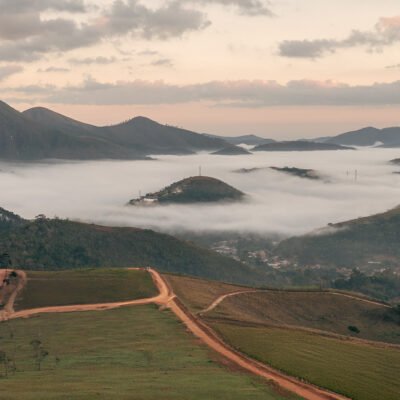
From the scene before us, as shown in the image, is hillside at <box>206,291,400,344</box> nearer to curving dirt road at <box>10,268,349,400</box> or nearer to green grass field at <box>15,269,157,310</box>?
curving dirt road at <box>10,268,349,400</box>

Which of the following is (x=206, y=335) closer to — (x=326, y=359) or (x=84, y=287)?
(x=326, y=359)

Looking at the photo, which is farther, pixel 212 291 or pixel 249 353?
pixel 212 291

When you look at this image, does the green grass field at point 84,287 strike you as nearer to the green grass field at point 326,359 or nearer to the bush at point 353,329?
the green grass field at point 326,359

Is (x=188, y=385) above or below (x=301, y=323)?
above

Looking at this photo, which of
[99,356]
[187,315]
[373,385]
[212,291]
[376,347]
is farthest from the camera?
[212,291]

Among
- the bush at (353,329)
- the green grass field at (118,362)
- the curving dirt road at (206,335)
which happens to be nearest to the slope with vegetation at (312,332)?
the bush at (353,329)

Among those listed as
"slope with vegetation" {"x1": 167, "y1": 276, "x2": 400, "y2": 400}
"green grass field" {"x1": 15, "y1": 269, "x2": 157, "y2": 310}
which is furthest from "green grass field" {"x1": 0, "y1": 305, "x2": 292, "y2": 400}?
"green grass field" {"x1": 15, "y1": 269, "x2": 157, "y2": 310}

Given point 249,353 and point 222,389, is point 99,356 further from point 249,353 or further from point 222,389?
point 222,389

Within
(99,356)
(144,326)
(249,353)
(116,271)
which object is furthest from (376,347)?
(116,271)
